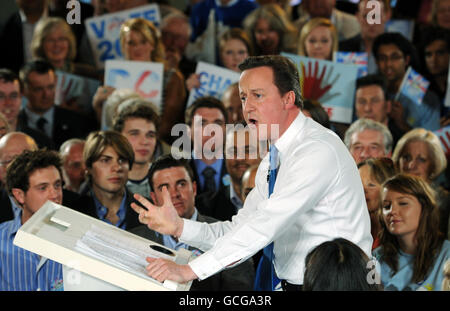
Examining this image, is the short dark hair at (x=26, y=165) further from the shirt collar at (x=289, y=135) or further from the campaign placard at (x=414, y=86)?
the campaign placard at (x=414, y=86)

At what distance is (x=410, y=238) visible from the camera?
386 cm

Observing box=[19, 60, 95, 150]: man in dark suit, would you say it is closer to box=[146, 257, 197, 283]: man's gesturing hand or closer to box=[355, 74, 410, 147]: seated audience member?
box=[355, 74, 410, 147]: seated audience member

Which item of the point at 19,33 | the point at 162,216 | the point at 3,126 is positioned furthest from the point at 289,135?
the point at 19,33

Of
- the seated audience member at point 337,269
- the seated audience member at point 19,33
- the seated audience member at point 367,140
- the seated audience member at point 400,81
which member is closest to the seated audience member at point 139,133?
the seated audience member at point 367,140

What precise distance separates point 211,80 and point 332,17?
52.7 inches

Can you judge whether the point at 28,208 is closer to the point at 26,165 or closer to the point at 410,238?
the point at 26,165

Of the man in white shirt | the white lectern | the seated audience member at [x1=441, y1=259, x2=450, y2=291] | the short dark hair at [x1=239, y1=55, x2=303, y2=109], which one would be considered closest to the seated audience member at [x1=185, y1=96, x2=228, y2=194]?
the seated audience member at [x1=441, y1=259, x2=450, y2=291]

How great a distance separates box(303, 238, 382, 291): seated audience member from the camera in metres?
2.16

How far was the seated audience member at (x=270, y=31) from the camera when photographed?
19.5ft

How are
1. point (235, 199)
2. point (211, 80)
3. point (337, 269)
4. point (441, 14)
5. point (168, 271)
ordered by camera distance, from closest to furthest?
point (337, 269) < point (168, 271) < point (235, 199) < point (211, 80) < point (441, 14)

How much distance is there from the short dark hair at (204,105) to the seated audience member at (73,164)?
78 centimetres
